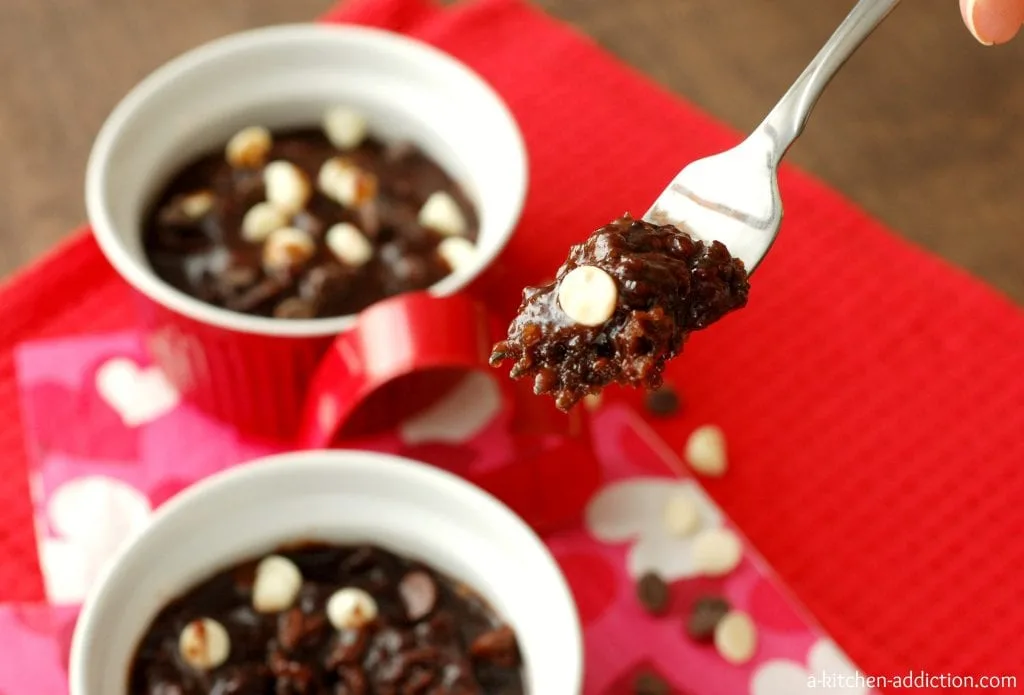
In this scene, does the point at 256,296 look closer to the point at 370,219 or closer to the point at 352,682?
the point at 370,219

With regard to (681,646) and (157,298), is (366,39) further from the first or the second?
(681,646)

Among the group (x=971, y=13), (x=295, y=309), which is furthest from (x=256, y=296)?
(x=971, y=13)

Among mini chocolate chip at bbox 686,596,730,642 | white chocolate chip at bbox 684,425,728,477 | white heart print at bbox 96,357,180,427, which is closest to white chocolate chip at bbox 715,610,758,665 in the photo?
mini chocolate chip at bbox 686,596,730,642

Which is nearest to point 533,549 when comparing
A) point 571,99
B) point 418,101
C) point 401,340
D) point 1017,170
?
point 401,340

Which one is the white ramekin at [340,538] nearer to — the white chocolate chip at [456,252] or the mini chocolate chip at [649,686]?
the mini chocolate chip at [649,686]

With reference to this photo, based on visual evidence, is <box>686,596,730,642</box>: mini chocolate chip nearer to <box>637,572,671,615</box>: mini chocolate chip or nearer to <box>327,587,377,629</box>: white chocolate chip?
<box>637,572,671,615</box>: mini chocolate chip
